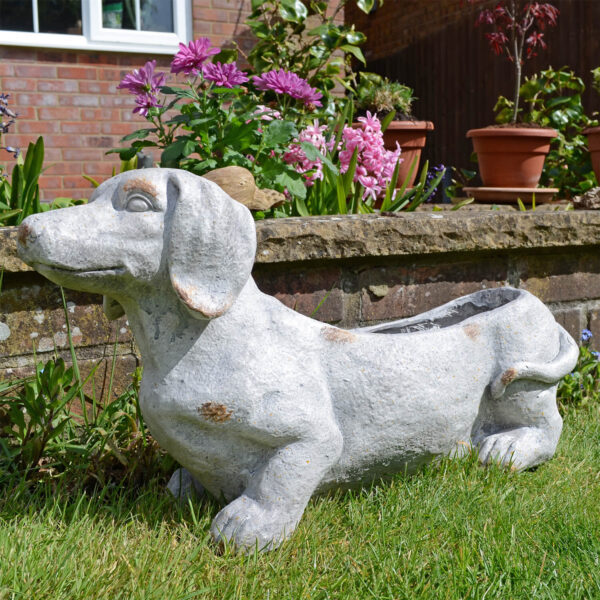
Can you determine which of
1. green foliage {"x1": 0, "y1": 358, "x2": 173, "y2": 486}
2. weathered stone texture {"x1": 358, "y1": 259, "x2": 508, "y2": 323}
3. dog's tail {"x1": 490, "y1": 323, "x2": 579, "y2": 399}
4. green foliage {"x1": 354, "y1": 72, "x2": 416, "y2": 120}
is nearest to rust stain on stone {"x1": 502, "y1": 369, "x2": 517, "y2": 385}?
dog's tail {"x1": 490, "y1": 323, "x2": 579, "y2": 399}

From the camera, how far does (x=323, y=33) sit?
502cm

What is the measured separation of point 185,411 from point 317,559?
46 cm

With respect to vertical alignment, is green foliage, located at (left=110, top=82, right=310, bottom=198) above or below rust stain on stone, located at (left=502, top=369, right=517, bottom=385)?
above

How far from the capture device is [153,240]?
63.8 inches

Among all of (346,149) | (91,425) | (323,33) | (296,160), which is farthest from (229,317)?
(323,33)

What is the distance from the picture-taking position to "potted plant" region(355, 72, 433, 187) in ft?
17.0

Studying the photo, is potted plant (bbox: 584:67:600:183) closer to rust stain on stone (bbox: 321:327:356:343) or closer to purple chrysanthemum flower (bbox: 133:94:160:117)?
purple chrysanthemum flower (bbox: 133:94:160:117)

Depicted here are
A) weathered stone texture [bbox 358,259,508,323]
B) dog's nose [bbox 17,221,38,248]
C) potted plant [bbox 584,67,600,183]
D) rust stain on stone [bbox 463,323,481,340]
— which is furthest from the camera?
potted plant [bbox 584,67,600,183]

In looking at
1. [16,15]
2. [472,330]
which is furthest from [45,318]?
[16,15]

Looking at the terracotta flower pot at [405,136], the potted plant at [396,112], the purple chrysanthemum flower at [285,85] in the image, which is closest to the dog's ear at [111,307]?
the purple chrysanthemum flower at [285,85]

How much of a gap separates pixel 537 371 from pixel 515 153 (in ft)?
9.94

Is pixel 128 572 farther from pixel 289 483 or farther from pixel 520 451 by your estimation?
pixel 520 451

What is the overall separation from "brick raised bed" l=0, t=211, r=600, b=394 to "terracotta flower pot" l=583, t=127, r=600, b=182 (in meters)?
2.00

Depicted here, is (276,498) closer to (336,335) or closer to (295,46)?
(336,335)
